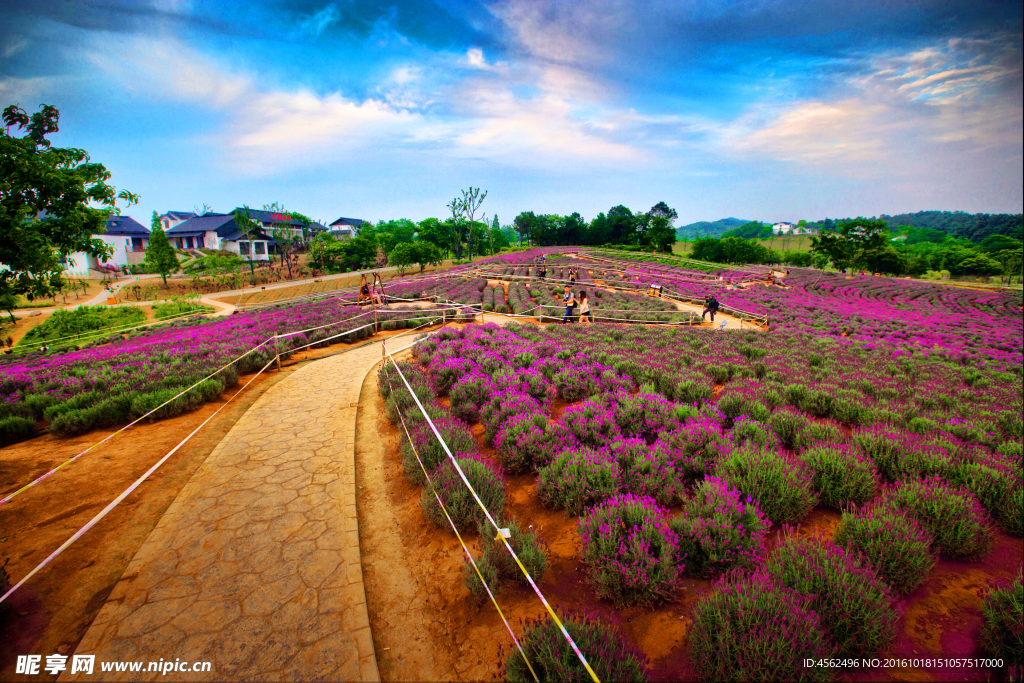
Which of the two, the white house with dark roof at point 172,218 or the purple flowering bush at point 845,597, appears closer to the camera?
the purple flowering bush at point 845,597

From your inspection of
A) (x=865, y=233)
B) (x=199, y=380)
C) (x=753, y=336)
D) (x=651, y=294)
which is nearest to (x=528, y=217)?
(x=865, y=233)

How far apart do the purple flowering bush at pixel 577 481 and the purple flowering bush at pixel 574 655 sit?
1.47m

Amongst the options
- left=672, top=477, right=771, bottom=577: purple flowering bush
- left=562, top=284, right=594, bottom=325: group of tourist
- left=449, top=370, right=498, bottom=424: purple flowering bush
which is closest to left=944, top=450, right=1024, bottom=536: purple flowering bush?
left=672, top=477, right=771, bottom=577: purple flowering bush

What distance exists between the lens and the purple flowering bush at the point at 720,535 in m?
3.30

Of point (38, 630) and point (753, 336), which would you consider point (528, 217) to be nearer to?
point (753, 336)

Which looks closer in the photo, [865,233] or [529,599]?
[529,599]

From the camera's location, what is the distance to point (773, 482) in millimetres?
4109

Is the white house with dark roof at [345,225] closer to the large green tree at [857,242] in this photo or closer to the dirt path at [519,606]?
the large green tree at [857,242]

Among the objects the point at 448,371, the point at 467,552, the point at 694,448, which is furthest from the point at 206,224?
the point at 694,448

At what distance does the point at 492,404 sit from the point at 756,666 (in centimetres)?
475

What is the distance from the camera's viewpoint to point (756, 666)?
7.32ft

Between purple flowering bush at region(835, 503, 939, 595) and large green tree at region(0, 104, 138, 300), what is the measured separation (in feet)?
32.0

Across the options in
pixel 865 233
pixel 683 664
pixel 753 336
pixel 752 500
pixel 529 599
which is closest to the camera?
pixel 683 664

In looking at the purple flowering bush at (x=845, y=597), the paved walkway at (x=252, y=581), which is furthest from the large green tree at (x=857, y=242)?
the paved walkway at (x=252, y=581)
